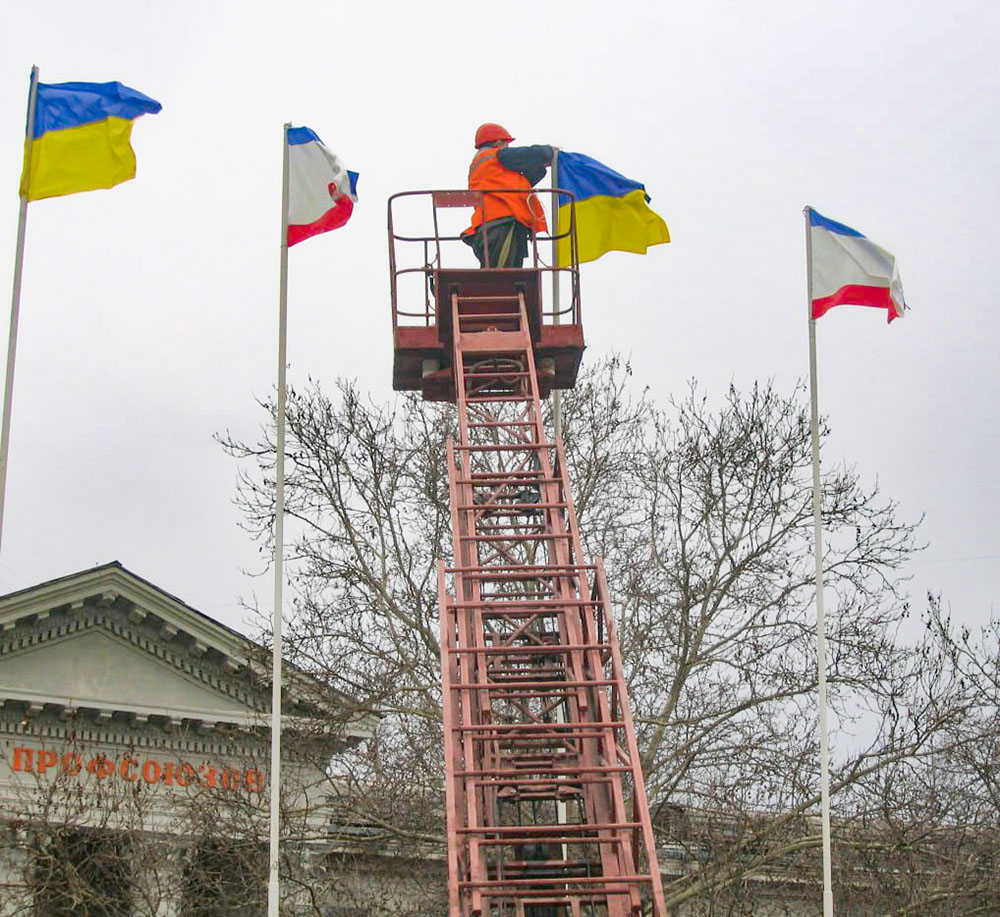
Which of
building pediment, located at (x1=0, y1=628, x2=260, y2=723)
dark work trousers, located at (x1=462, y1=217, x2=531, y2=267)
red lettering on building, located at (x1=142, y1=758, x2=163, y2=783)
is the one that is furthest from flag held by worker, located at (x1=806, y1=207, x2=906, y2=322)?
red lettering on building, located at (x1=142, y1=758, x2=163, y2=783)

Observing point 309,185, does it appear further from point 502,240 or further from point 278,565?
point 278,565

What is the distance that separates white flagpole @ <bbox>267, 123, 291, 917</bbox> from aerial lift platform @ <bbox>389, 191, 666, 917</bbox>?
120 centimetres

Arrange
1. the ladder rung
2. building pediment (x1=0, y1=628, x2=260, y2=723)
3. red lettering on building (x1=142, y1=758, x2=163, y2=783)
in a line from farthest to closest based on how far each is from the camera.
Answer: red lettering on building (x1=142, y1=758, x2=163, y2=783) → building pediment (x1=0, y1=628, x2=260, y2=723) → the ladder rung

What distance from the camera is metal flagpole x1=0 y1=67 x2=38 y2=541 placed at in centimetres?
1369

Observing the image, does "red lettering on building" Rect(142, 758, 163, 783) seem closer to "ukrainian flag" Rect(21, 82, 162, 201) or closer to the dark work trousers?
the dark work trousers

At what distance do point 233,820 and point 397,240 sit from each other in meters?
7.25

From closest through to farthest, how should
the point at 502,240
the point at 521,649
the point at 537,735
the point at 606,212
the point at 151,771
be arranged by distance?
1. the point at 521,649
2. the point at 537,735
3. the point at 502,240
4. the point at 606,212
5. the point at 151,771

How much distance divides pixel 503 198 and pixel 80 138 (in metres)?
4.20

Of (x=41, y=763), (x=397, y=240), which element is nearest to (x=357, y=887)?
(x=41, y=763)

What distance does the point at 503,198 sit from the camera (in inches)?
657

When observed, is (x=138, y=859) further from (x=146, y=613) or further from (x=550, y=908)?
(x=550, y=908)

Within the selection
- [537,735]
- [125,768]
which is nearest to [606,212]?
[537,735]

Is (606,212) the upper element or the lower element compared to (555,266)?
upper

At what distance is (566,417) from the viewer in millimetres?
24703
